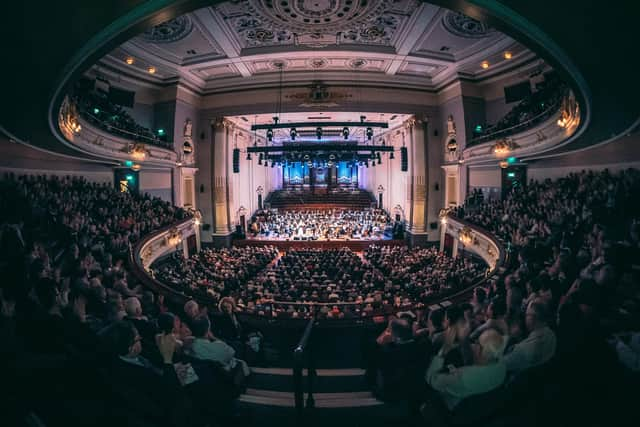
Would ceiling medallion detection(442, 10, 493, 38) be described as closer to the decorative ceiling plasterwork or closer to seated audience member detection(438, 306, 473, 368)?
the decorative ceiling plasterwork

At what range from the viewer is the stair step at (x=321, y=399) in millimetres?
2650

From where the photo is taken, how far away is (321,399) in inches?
110

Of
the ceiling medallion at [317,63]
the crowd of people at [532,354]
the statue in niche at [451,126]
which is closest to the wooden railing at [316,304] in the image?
the crowd of people at [532,354]

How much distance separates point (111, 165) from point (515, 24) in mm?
15009

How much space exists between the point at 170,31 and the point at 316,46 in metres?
5.23

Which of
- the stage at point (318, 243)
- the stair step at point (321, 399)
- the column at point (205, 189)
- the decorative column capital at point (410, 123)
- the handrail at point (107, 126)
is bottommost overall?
the stage at point (318, 243)

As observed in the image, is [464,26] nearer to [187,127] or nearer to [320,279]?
[320,279]

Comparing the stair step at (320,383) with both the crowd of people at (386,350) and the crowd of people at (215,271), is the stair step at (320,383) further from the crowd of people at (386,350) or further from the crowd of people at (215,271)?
the crowd of people at (215,271)

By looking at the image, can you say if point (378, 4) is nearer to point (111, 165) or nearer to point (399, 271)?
point (399, 271)

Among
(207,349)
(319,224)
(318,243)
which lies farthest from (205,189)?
(207,349)

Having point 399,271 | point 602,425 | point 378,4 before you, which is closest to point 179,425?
point 602,425

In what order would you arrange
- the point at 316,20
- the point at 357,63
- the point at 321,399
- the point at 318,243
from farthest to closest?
the point at 318,243 < the point at 357,63 < the point at 316,20 < the point at 321,399

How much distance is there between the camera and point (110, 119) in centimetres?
1073

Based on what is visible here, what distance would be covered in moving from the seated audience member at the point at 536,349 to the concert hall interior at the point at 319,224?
2 cm
